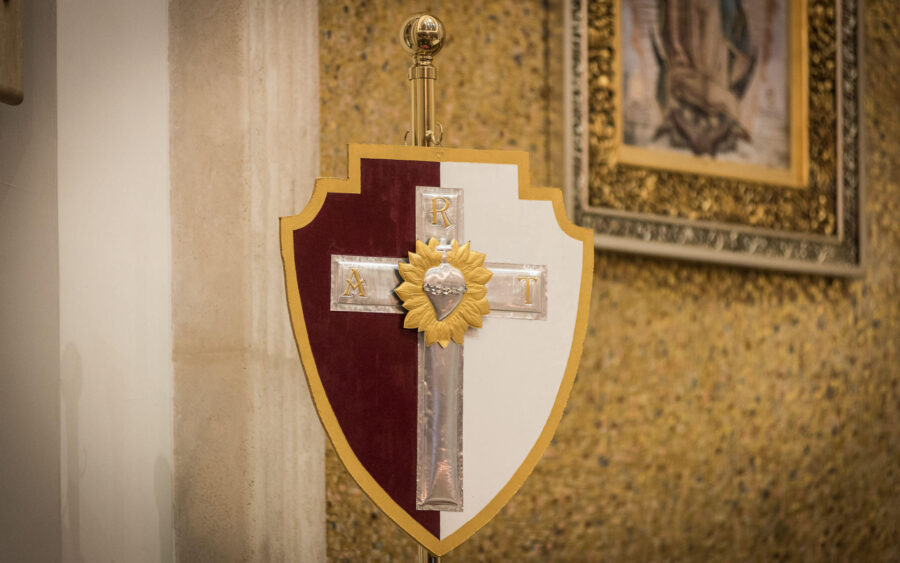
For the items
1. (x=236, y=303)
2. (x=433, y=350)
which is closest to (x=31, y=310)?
(x=236, y=303)

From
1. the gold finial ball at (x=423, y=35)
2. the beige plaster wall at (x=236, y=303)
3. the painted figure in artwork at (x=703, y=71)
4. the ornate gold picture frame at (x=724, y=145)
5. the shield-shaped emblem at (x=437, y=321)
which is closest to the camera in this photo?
the shield-shaped emblem at (x=437, y=321)

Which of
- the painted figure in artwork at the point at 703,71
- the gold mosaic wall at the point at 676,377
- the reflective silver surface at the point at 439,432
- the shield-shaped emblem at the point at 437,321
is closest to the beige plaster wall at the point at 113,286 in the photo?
the gold mosaic wall at the point at 676,377

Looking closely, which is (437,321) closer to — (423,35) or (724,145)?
(423,35)

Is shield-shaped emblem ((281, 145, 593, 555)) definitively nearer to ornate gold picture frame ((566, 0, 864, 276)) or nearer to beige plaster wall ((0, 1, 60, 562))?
beige plaster wall ((0, 1, 60, 562))

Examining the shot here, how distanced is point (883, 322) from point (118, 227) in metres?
2.18

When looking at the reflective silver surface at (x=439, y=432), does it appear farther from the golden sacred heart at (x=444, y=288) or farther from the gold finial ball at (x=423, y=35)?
the gold finial ball at (x=423, y=35)

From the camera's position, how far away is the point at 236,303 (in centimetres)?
239

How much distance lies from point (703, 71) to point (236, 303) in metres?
1.45

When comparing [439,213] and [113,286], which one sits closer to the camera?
[439,213]

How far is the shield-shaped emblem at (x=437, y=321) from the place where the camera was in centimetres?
196

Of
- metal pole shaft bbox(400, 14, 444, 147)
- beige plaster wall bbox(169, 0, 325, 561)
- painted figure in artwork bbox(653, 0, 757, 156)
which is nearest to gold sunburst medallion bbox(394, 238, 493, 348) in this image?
metal pole shaft bbox(400, 14, 444, 147)

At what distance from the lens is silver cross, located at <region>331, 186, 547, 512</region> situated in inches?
77.4

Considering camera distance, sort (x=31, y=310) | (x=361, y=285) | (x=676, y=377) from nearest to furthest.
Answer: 1. (x=361, y=285)
2. (x=31, y=310)
3. (x=676, y=377)

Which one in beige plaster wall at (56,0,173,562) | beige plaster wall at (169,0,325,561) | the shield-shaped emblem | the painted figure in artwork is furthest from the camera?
the painted figure in artwork
